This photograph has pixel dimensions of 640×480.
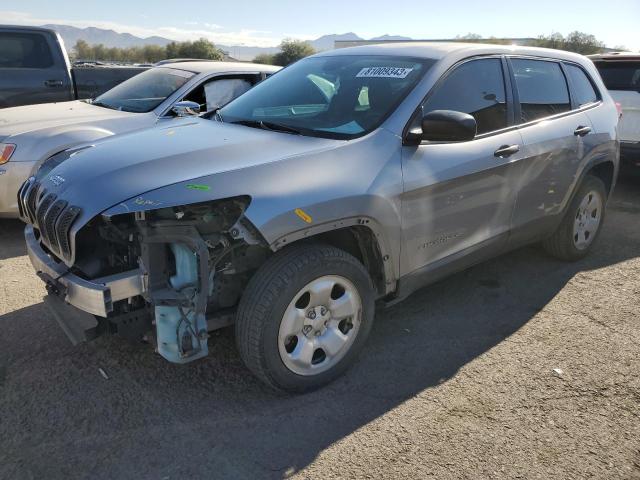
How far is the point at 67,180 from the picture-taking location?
9.12 ft

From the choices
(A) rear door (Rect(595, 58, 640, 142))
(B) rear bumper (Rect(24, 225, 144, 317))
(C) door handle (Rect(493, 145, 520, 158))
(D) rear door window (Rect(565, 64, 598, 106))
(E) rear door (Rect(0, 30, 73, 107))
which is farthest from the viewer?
(E) rear door (Rect(0, 30, 73, 107))

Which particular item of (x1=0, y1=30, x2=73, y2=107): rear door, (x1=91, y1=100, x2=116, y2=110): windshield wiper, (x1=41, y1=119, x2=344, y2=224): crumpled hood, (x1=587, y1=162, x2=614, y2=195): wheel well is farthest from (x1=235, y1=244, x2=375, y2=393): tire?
(x1=0, y1=30, x2=73, y2=107): rear door

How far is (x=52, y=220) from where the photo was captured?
2.68m

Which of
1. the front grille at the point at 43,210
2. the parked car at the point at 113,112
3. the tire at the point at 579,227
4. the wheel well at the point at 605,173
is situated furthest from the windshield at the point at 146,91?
the wheel well at the point at 605,173

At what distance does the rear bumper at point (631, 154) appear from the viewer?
21.9ft

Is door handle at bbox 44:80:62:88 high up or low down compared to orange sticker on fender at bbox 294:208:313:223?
up

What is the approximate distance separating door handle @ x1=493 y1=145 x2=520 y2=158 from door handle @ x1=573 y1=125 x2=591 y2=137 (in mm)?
920

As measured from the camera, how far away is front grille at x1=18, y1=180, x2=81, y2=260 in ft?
8.46

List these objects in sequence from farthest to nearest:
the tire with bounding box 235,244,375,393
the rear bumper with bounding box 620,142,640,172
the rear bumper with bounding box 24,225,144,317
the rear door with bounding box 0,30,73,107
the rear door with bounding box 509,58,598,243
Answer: the rear door with bounding box 0,30,73,107 → the rear bumper with bounding box 620,142,640,172 → the rear door with bounding box 509,58,598,243 → the tire with bounding box 235,244,375,393 → the rear bumper with bounding box 24,225,144,317

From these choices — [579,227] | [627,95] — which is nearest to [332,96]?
[579,227]

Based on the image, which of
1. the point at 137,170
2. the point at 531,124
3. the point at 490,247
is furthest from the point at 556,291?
the point at 137,170

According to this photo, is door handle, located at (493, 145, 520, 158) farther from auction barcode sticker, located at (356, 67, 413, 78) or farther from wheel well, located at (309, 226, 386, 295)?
wheel well, located at (309, 226, 386, 295)

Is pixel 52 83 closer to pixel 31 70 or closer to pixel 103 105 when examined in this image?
pixel 31 70

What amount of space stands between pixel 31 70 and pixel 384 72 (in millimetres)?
5924
